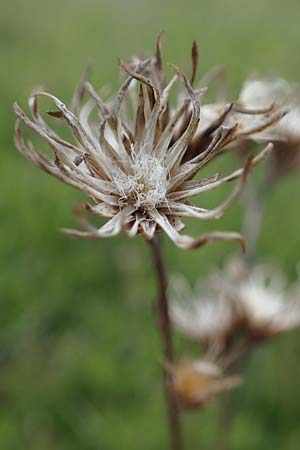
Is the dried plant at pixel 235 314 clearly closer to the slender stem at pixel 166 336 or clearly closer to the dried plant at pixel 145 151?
the slender stem at pixel 166 336

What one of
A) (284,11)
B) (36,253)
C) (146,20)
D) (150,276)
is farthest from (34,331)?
(284,11)

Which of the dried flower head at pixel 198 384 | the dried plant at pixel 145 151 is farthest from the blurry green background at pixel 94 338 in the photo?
the dried plant at pixel 145 151

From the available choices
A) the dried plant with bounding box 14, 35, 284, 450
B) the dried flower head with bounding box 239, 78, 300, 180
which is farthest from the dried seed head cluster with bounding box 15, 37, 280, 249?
the dried flower head with bounding box 239, 78, 300, 180

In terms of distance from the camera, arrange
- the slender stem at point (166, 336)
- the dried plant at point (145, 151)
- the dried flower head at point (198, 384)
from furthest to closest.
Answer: the dried flower head at point (198, 384) → the slender stem at point (166, 336) → the dried plant at point (145, 151)

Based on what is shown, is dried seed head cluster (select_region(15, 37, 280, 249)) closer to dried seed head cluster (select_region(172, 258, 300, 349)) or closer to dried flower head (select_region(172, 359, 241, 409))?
dried flower head (select_region(172, 359, 241, 409))

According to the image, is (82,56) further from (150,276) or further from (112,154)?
(112,154)

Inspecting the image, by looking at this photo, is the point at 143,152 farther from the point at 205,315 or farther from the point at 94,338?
the point at 94,338
